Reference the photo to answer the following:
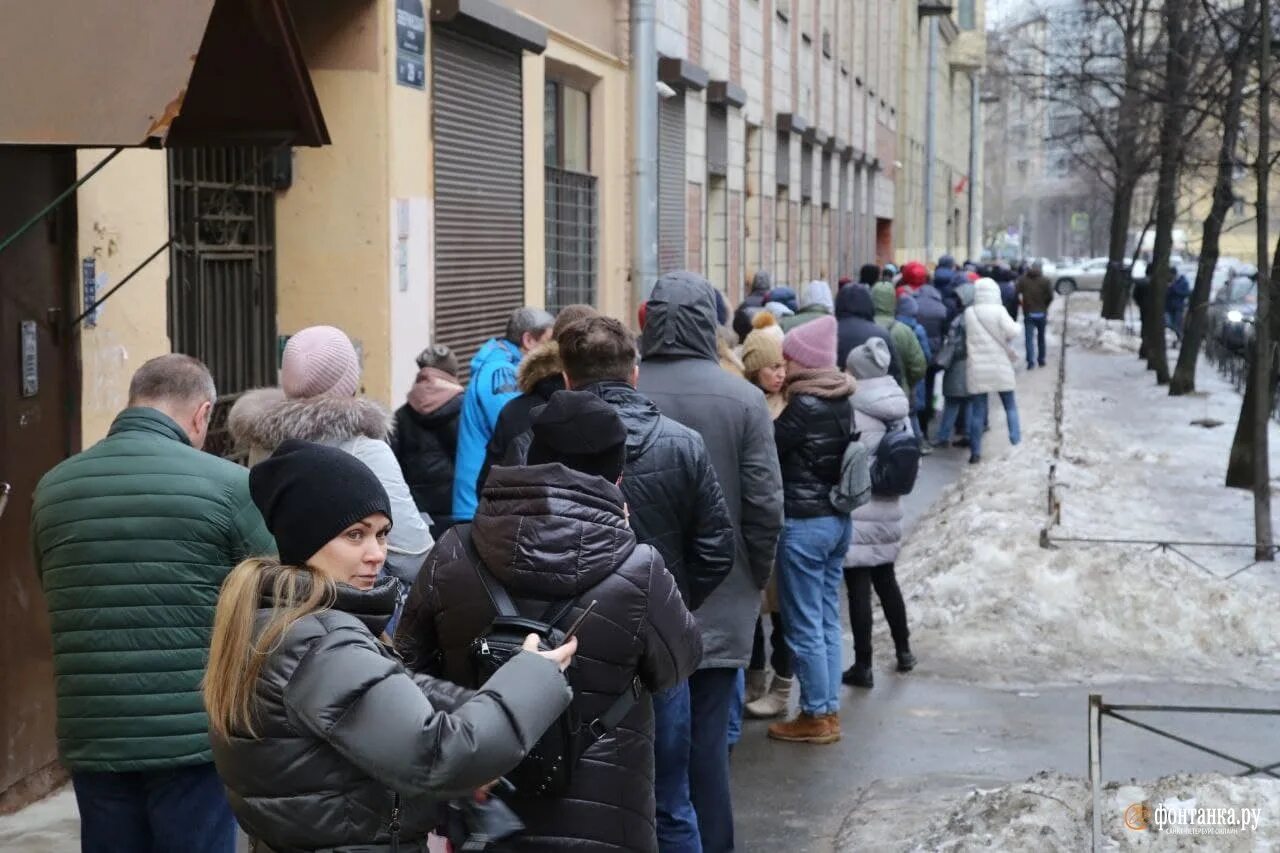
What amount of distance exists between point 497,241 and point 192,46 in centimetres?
766

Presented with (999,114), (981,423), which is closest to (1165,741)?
(981,423)

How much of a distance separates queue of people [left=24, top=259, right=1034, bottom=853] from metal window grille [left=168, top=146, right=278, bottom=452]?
1.87 m

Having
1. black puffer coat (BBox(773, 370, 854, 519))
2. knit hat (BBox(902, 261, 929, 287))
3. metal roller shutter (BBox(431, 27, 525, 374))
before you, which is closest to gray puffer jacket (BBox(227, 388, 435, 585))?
black puffer coat (BBox(773, 370, 854, 519))

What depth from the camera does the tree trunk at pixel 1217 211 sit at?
15.4 m

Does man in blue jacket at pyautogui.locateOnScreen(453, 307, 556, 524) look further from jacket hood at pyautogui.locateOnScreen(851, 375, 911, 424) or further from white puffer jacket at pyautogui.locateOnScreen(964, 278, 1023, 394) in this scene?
white puffer jacket at pyautogui.locateOnScreen(964, 278, 1023, 394)

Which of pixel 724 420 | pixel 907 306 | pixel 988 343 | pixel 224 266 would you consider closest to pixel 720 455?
pixel 724 420

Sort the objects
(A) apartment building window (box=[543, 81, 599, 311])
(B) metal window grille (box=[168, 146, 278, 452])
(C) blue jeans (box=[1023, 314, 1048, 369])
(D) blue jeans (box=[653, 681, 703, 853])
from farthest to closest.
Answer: (C) blue jeans (box=[1023, 314, 1048, 369]), (A) apartment building window (box=[543, 81, 599, 311]), (B) metal window grille (box=[168, 146, 278, 452]), (D) blue jeans (box=[653, 681, 703, 853])

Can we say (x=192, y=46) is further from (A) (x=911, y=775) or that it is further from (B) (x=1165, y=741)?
(B) (x=1165, y=741)

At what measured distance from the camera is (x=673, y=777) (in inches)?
204

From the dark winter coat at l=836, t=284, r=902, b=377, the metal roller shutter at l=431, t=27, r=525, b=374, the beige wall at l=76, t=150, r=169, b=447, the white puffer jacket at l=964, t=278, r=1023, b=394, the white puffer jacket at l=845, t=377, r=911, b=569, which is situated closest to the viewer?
the beige wall at l=76, t=150, r=169, b=447

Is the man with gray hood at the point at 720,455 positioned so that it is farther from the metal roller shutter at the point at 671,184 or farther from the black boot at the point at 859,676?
the metal roller shutter at the point at 671,184

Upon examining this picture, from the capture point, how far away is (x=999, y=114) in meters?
89.4

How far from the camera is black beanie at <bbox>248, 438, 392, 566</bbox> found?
10.4 feet

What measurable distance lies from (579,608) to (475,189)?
8328mm
